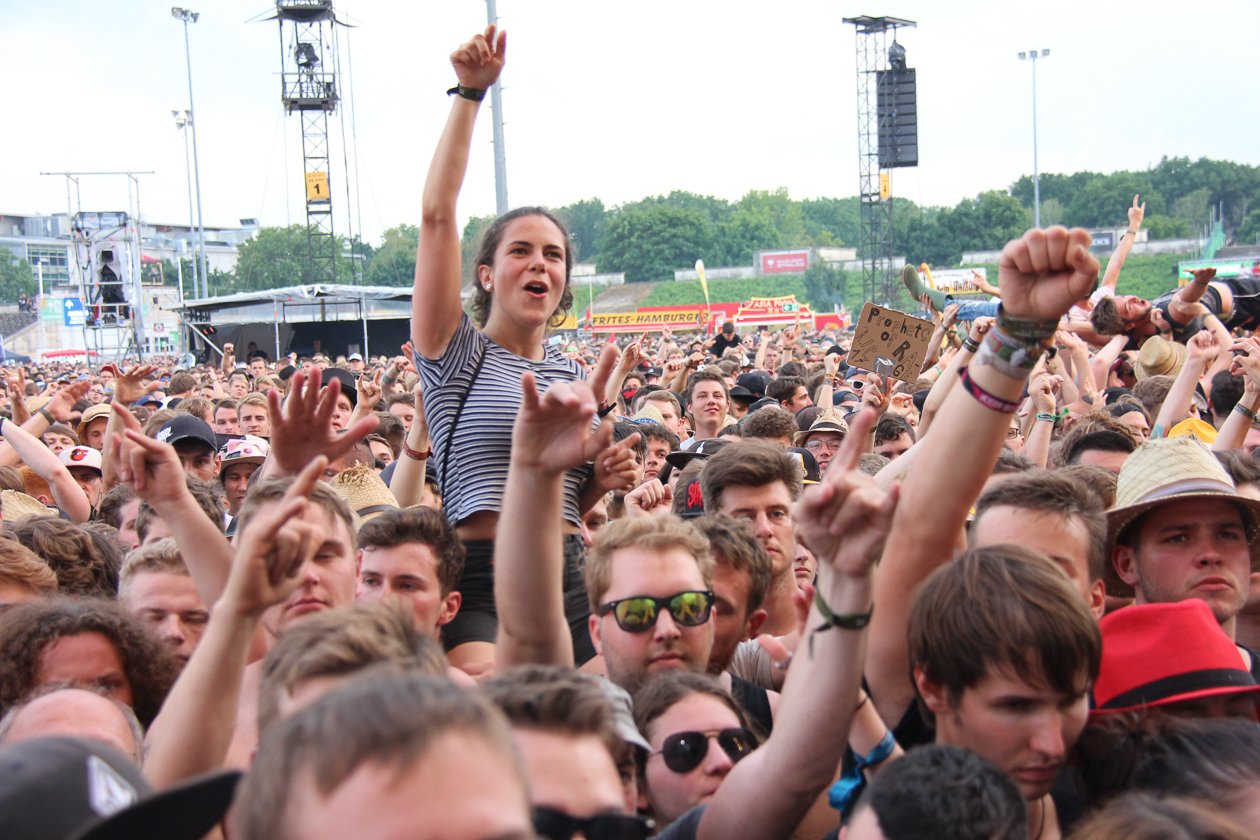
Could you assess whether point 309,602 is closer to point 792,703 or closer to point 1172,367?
point 792,703

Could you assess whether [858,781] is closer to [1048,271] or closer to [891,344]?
[1048,271]

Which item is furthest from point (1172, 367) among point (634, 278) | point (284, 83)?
point (634, 278)

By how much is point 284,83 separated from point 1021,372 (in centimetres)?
4433

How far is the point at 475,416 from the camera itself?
362 cm

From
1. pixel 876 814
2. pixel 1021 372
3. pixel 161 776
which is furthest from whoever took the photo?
pixel 1021 372

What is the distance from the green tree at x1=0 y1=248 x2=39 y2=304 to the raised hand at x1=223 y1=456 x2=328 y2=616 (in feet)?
431

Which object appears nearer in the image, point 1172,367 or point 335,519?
point 335,519

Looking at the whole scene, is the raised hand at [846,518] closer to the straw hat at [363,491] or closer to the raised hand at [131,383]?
the straw hat at [363,491]

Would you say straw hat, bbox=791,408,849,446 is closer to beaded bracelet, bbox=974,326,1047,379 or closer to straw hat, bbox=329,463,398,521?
straw hat, bbox=329,463,398,521

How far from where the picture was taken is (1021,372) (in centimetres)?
260

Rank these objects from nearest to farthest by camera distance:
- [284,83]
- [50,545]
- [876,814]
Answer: [876,814] → [50,545] → [284,83]

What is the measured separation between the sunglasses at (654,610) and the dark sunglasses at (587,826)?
1.16 m

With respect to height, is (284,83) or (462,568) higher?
(284,83)

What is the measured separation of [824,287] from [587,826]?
87067mm
